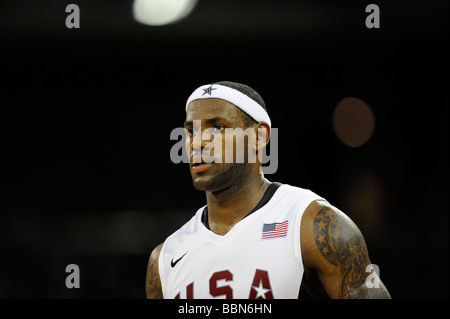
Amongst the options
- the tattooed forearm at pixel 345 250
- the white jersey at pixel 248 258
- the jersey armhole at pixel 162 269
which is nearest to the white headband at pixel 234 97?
the white jersey at pixel 248 258

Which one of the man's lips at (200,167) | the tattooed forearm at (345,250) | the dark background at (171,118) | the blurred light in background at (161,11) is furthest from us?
the dark background at (171,118)

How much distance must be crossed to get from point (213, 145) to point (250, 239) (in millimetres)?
481

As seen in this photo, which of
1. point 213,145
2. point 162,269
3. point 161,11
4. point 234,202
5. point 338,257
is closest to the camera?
point 338,257

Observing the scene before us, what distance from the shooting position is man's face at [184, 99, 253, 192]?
2473 mm

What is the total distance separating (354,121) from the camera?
17.4ft

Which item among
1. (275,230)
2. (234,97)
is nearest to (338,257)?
(275,230)

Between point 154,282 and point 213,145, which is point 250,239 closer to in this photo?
point 213,145

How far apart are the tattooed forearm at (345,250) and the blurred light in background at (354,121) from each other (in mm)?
3212

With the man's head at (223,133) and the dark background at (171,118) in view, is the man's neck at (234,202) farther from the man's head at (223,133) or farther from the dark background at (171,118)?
the dark background at (171,118)

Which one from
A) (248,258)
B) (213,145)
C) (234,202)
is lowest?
(248,258)

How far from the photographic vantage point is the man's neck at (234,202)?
257 cm

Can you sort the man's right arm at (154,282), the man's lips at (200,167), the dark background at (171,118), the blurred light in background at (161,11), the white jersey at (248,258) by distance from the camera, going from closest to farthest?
the white jersey at (248,258)
the man's lips at (200,167)
the man's right arm at (154,282)
the blurred light in background at (161,11)
the dark background at (171,118)
